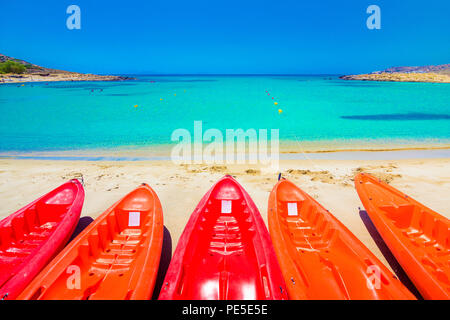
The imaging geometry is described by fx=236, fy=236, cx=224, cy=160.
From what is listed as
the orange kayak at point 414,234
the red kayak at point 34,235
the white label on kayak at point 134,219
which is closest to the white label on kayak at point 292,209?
the orange kayak at point 414,234

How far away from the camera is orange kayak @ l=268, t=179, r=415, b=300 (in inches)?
116

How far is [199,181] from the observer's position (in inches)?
288

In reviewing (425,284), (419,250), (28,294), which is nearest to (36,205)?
(28,294)

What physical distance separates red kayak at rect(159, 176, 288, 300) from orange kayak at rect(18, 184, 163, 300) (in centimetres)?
37

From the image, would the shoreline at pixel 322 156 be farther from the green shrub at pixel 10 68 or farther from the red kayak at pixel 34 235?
the green shrub at pixel 10 68

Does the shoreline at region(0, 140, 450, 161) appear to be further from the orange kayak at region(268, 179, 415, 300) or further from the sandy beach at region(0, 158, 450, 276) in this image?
the orange kayak at region(268, 179, 415, 300)

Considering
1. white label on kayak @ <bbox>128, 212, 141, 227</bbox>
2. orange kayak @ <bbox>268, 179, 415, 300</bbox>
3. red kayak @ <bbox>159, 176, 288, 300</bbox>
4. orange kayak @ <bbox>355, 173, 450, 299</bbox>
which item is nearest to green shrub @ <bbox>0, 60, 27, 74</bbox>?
white label on kayak @ <bbox>128, 212, 141, 227</bbox>

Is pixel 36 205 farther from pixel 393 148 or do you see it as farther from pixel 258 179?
pixel 393 148

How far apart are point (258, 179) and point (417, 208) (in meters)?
3.98

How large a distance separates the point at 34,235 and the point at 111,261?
5.88 ft

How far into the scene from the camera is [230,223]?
187 inches

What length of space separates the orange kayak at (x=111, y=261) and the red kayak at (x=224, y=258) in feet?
1.20

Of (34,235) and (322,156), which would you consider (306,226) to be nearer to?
(34,235)

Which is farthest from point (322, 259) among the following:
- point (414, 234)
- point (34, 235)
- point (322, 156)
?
point (322, 156)
